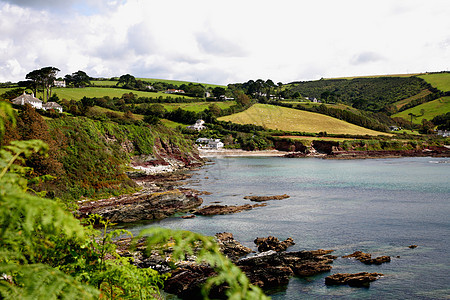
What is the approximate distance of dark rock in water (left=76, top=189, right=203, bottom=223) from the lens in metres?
32.1

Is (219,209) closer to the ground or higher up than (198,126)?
closer to the ground

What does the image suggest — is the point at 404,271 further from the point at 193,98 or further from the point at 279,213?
the point at 193,98

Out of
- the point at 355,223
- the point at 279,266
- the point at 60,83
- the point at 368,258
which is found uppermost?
the point at 60,83

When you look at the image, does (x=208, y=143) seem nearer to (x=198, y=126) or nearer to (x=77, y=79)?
(x=198, y=126)

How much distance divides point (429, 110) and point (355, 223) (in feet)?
570

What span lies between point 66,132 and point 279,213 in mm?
29119

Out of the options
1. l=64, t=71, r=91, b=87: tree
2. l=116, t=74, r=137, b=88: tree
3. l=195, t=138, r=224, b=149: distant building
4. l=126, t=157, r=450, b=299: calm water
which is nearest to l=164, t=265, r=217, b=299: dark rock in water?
l=126, t=157, r=450, b=299: calm water

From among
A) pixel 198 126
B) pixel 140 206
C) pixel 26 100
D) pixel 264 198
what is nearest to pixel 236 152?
pixel 198 126

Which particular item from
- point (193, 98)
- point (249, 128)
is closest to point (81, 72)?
point (193, 98)

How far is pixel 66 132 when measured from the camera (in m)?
43.3

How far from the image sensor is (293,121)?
149 m

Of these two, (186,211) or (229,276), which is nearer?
(229,276)

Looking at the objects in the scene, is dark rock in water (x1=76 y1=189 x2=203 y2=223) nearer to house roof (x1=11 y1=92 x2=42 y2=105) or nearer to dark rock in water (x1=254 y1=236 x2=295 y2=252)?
dark rock in water (x1=254 y1=236 x2=295 y2=252)

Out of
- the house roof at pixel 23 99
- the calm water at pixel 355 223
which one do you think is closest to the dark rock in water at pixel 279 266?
the calm water at pixel 355 223
